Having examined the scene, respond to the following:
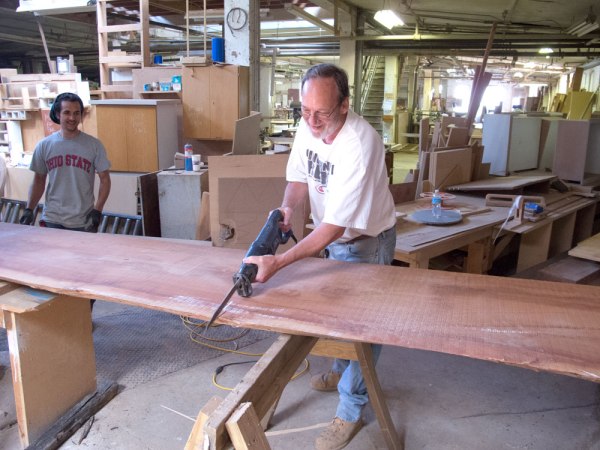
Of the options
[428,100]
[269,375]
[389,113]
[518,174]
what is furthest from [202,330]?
[428,100]

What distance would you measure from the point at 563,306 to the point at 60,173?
2.70m

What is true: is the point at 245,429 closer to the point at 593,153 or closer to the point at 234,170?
the point at 234,170

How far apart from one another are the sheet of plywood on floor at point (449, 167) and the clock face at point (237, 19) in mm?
2245

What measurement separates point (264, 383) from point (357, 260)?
91 cm

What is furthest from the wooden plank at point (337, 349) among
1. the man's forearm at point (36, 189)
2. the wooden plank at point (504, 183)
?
the wooden plank at point (504, 183)

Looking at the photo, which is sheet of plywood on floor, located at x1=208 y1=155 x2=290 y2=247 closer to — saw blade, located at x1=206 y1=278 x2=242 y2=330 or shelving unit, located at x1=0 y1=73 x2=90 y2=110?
saw blade, located at x1=206 y1=278 x2=242 y2=330

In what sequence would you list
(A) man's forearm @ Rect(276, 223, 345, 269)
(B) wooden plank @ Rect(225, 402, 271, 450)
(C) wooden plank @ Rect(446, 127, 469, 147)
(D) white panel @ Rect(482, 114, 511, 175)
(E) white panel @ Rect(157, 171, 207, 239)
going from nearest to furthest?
(B) wooden plank @ Rect(225, 402, 271, 450) → (A) man's forearm @ Rect(276, 223, 345, 269) → (E) white panel @ Rect(157, 171, 207, 239) → (C) wooden plank @ Rect(446, 127, 469, 147) → (D) white panel @ Rect(482, 114, 511, 175)

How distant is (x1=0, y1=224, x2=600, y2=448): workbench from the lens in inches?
48.2

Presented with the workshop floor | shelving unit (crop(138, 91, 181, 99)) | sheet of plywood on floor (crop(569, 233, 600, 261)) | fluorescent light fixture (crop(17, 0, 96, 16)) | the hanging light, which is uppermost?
the hanging light

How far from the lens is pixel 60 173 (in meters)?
2.91

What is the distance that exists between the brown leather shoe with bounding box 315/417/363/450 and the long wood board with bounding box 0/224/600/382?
745mm

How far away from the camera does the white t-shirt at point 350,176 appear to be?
163 cm

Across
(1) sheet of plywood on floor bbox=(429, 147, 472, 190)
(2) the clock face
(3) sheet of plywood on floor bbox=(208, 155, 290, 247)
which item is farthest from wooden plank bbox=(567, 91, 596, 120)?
(3) sheet of plywood on floor bbox=(208, 155, 290, 247)

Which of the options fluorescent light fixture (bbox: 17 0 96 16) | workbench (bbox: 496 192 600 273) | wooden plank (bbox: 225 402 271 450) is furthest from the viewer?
fluorescent light fixture (bbox: 17 0 96 16)
